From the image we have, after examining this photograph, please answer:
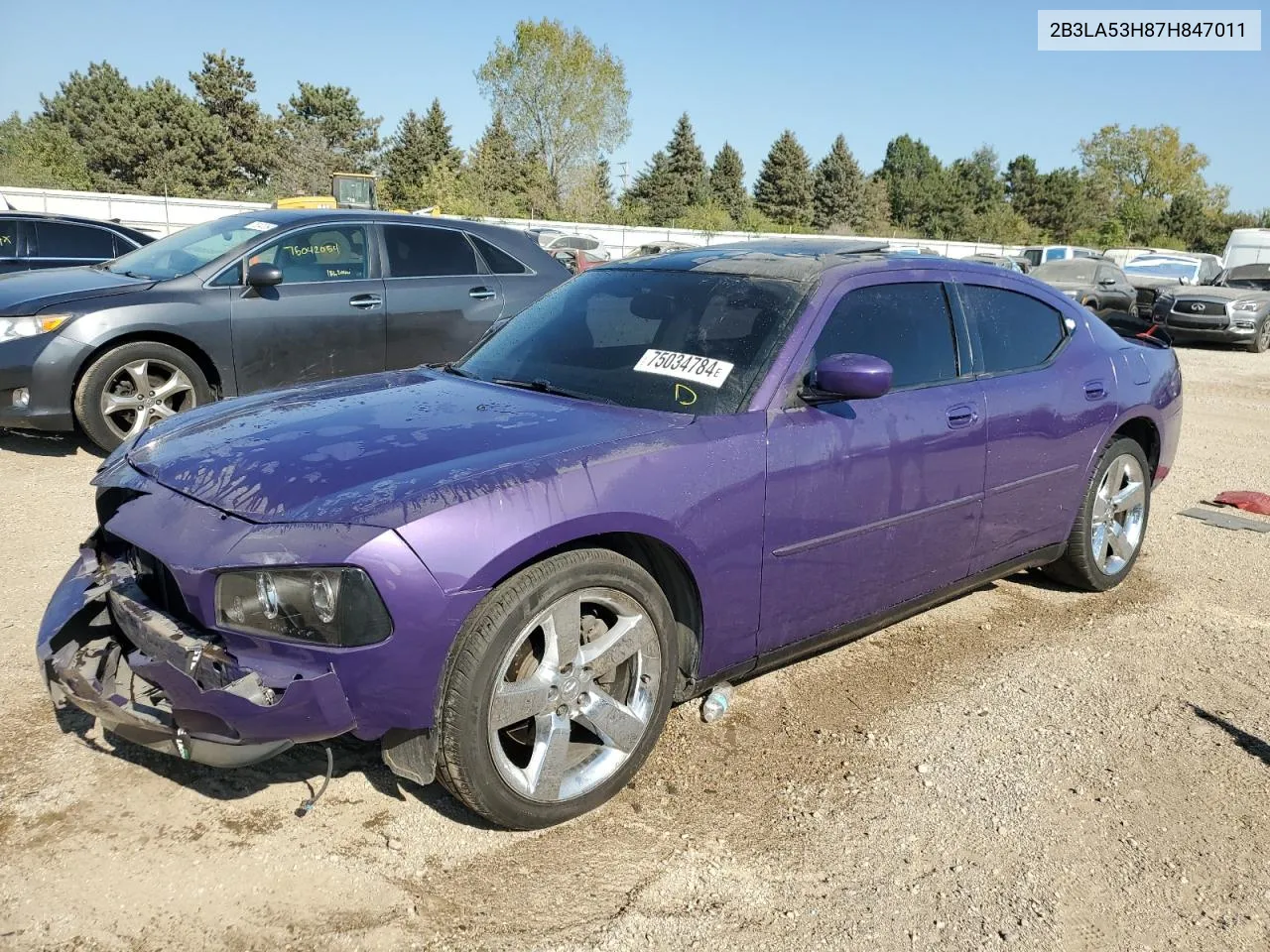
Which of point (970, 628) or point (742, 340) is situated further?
point (970, 628)

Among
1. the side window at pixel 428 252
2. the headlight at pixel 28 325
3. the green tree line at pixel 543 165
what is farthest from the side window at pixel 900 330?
the green tree line at pixel 543 165

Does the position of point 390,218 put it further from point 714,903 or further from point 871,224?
point 871,224

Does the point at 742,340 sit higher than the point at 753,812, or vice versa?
the point at 742,340

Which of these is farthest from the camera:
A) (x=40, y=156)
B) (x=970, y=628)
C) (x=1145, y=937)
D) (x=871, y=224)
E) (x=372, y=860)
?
(x=871, y=224)

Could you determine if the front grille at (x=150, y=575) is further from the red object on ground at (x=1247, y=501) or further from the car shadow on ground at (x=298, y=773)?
the red object on ground at (x=1247, y=501)

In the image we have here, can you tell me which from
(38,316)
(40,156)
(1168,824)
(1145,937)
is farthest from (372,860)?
(40,156)

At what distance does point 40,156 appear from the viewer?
4762cm

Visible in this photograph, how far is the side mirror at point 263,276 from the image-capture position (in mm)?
6551

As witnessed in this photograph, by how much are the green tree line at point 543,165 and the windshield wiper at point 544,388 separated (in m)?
43.6

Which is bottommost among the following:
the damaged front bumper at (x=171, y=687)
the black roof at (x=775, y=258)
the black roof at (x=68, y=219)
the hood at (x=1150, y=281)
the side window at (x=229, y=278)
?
the damaged front bumper at (x=171, y=687)

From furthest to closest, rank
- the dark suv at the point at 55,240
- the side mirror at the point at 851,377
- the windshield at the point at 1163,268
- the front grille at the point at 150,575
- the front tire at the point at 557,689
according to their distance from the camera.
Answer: the windshield at the point at 1163,268
the dark suv at the point at 55,240
the side mirror at the point at 851,377
the front grille at the point at 150,575
the front tire at the point at 557,689

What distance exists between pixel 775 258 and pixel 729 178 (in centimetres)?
7820

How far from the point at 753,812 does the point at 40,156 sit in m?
55.6

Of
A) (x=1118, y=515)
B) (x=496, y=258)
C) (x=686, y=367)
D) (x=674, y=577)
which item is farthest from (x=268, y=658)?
(x=496, y=258)
